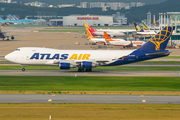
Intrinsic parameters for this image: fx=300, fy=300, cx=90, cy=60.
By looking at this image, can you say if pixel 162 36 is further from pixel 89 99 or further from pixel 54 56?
pixel 89 99

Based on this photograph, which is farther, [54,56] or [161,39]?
[161,39]

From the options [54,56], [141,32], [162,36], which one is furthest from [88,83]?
[141,32]

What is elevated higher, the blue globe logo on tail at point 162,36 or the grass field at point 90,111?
the blue globe logo on tail at point 162,36

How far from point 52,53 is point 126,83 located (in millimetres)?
16229

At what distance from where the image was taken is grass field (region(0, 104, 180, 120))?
86.9 ft

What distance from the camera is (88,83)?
4334 centimetres

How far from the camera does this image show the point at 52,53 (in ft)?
176

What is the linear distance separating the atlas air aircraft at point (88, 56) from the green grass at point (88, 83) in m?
5.13

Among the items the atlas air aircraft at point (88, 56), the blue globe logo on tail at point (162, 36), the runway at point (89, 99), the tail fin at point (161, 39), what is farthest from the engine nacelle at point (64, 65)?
the runway at point (89, 99)

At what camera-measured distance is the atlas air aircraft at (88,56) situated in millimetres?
53188

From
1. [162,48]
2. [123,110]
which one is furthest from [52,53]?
[123,110]

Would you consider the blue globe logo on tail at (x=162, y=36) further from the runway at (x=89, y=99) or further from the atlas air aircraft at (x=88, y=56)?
the runway at (x=89, y=99)

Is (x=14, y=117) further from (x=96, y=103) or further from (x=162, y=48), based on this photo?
(x=162, y=48)

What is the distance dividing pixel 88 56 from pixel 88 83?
11.4m
